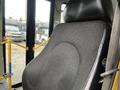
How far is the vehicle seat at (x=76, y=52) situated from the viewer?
91 cm

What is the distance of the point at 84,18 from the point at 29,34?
1.62 m

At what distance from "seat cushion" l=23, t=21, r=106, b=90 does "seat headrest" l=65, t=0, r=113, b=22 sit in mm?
35

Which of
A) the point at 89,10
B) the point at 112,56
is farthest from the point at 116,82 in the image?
the point at 89,10

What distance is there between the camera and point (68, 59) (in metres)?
1.06

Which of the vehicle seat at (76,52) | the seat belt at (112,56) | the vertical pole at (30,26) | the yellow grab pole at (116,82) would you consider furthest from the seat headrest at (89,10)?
the vertical pole at (30,26)

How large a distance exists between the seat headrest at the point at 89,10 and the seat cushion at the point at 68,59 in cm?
4

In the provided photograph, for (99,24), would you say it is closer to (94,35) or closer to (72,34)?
(94,35)

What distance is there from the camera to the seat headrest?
97 cm

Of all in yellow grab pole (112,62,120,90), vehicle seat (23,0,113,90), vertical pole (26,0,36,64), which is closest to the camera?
yellow grab pole (112,62,120,90)

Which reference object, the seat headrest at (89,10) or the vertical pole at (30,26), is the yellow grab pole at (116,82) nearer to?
the seat headrest at (89,10)

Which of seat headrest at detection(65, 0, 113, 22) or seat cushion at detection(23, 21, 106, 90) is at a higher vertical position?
seat headrest at detection(65, 0, 113, 22)

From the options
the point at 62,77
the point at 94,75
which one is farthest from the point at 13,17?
the point at 94,75

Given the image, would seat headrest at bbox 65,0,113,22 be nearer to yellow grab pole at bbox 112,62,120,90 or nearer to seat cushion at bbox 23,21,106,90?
seat cushion at bbox 23,21,106,90

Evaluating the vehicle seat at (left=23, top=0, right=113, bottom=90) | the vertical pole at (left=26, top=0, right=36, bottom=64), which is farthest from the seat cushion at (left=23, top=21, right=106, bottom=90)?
the vertical pole at (left=26, top=0, right=36, bottom=64)
